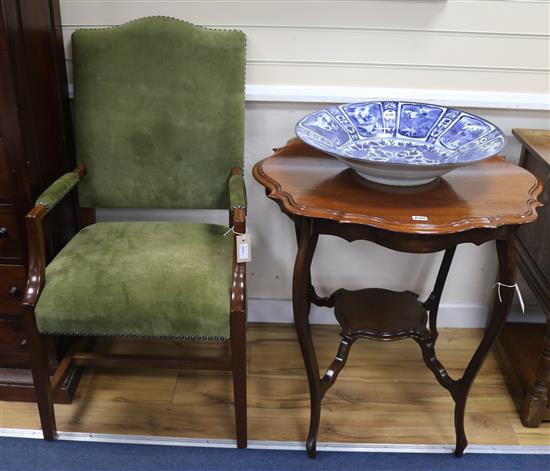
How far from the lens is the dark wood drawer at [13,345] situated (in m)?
1.79

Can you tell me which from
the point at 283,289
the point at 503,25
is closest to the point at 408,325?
the point at 283,289

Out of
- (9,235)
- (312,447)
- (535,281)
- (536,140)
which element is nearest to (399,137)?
(536,140)

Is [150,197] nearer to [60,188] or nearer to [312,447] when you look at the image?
[60,188]

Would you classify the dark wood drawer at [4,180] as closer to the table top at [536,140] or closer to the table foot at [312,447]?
the table foot at [312,447]

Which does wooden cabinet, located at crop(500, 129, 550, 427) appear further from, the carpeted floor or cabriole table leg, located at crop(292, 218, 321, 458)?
cabriole table leg, located at crop(292, 218, 321, 458)

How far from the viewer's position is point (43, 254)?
1561mm

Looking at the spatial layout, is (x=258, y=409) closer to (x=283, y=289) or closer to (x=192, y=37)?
(x=283, y=289)

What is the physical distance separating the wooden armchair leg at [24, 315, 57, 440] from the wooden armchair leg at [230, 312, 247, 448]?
1.71 ft

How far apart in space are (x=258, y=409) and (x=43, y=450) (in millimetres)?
645

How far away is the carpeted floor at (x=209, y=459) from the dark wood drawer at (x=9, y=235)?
0.56 metres

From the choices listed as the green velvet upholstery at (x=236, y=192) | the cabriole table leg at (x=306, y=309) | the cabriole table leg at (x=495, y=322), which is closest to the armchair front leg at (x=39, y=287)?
the green velvet upholstery at (x=236, y=192)

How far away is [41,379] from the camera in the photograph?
1639mm

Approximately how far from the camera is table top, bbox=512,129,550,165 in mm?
1728

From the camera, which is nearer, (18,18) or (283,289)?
(18,18)
